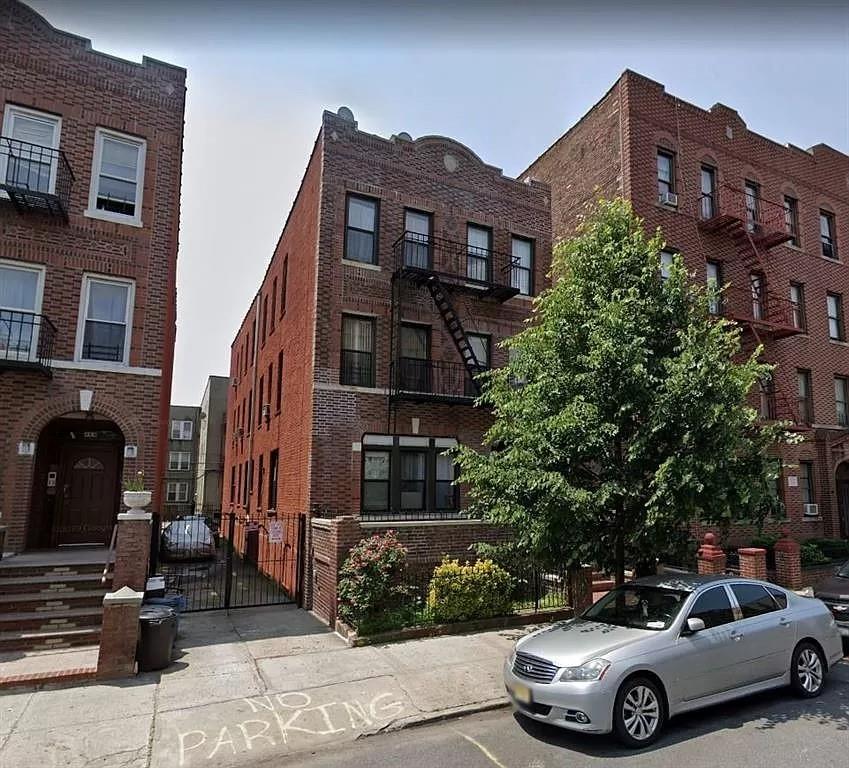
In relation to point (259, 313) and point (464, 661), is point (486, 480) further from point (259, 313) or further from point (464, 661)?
point (259, 313)

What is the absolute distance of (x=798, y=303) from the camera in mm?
19719

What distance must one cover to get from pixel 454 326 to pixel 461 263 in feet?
6.04

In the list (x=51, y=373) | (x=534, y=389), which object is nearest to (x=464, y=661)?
(x=534, y=389)

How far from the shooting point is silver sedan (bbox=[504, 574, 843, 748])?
18.9ft

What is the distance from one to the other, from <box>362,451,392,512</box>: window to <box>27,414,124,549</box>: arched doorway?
5.31 metres

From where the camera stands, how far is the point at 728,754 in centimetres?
551

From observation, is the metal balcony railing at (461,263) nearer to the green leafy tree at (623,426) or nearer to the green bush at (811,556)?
the green leafy tree at (623,426)

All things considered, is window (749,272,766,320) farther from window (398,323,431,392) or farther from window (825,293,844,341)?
window (398,323,431,392)

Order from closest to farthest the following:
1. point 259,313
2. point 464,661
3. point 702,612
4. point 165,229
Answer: point 702,612
point 464,661
point 165,229
point 259,313

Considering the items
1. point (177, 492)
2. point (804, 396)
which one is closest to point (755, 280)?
point (804, 396)

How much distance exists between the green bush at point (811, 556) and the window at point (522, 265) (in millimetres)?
10138

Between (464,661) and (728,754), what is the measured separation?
3.91 m

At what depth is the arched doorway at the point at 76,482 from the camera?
11.9m

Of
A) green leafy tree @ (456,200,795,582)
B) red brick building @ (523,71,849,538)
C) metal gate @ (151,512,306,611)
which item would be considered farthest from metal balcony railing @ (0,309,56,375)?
red brick building @ (523,71,849,538)
